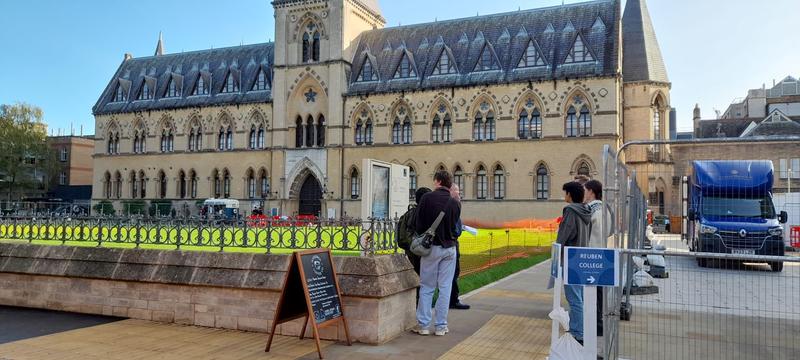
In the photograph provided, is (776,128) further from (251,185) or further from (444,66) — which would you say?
(251,185)

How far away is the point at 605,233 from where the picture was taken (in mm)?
7262

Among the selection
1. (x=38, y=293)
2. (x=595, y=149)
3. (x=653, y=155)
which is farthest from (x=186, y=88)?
(x=38, y=293)

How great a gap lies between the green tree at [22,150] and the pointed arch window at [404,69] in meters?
40.9

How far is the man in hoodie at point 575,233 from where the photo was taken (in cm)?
830

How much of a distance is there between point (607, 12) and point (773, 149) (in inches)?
573

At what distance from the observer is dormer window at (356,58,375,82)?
43.3 metres

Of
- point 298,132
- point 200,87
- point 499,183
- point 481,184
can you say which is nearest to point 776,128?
point 499,183

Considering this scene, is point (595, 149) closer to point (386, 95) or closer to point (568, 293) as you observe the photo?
point (386, 95)

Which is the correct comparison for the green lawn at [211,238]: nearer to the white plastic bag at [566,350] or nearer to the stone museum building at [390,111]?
the white plastic bag at [566,350]

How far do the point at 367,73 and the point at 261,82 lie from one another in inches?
379

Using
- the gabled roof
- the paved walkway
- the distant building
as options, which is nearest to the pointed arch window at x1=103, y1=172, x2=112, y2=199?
the distant building

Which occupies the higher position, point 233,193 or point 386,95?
point 386,95

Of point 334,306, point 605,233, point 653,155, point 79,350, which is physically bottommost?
point 79,350

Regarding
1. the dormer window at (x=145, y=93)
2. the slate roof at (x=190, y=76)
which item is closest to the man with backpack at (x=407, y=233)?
the slate roof at (x=190, y=76)
